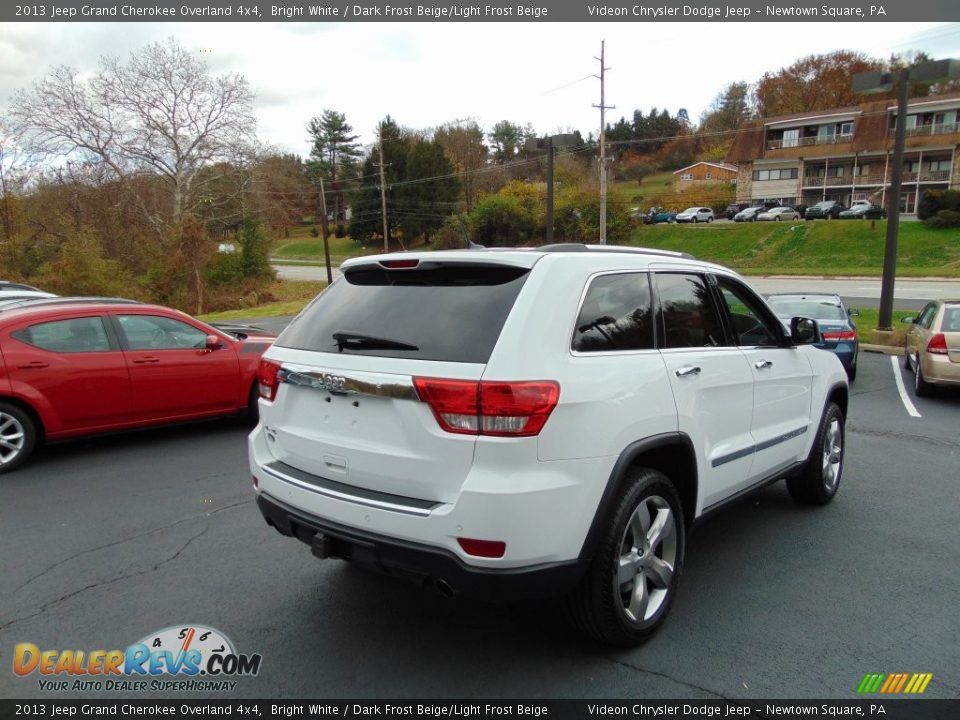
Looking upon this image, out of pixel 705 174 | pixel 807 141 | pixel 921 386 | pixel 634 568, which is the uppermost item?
pixel 807 141

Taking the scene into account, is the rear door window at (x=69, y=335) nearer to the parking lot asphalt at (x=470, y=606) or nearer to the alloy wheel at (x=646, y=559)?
the parking lot asphalt at (x=470, y=606)

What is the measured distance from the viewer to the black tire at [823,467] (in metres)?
4.86

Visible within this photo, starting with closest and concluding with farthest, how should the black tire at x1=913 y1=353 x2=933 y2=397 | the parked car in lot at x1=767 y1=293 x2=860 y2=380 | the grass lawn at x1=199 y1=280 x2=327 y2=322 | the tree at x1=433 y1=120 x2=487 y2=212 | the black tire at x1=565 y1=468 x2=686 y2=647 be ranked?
the black tire at x1=565 y1=468 x2=686 y2=647, the black tire at x1=913 y1=353 x2=933 y2=397, the parked car in lot at x1=767 y1=293 x2=860 y2=380, the grass lawn at x1=199 y1=280 x2=327 y2=322, the tree at x1=433 y1=120 x2=487 y2=212

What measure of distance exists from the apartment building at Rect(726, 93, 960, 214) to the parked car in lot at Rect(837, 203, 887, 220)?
719 cm

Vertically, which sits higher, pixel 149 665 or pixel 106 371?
pixel 106 371

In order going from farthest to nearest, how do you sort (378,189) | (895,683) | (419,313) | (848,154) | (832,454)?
1. (378,189)
2. (848,154)
3. (832,454)
4. (419,313)
5. (895,683)

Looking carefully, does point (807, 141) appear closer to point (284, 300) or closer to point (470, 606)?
point (284, 300)

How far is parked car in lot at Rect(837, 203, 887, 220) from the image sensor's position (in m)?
48.9

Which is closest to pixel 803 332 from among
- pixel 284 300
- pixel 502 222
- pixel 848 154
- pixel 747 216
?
pixel 284 300

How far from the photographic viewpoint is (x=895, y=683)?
2859 millimetres

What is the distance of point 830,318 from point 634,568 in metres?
9.52

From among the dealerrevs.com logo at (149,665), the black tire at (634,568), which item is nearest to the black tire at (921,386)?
the black tire at (634,568)

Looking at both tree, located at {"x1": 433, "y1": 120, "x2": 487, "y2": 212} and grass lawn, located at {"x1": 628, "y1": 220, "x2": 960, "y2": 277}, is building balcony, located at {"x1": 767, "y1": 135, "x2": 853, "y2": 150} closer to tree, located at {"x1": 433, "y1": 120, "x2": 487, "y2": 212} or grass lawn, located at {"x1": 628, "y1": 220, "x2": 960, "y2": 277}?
grass lawn, located at {"x1": 628, "y1": 220, "x2": 960, "y2": 277}

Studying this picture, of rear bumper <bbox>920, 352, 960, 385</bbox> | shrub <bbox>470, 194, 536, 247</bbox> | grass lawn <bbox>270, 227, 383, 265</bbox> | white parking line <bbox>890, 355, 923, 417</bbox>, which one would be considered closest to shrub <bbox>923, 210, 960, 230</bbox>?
shrub <bbox>470, 194, 536, 247</bbox>
